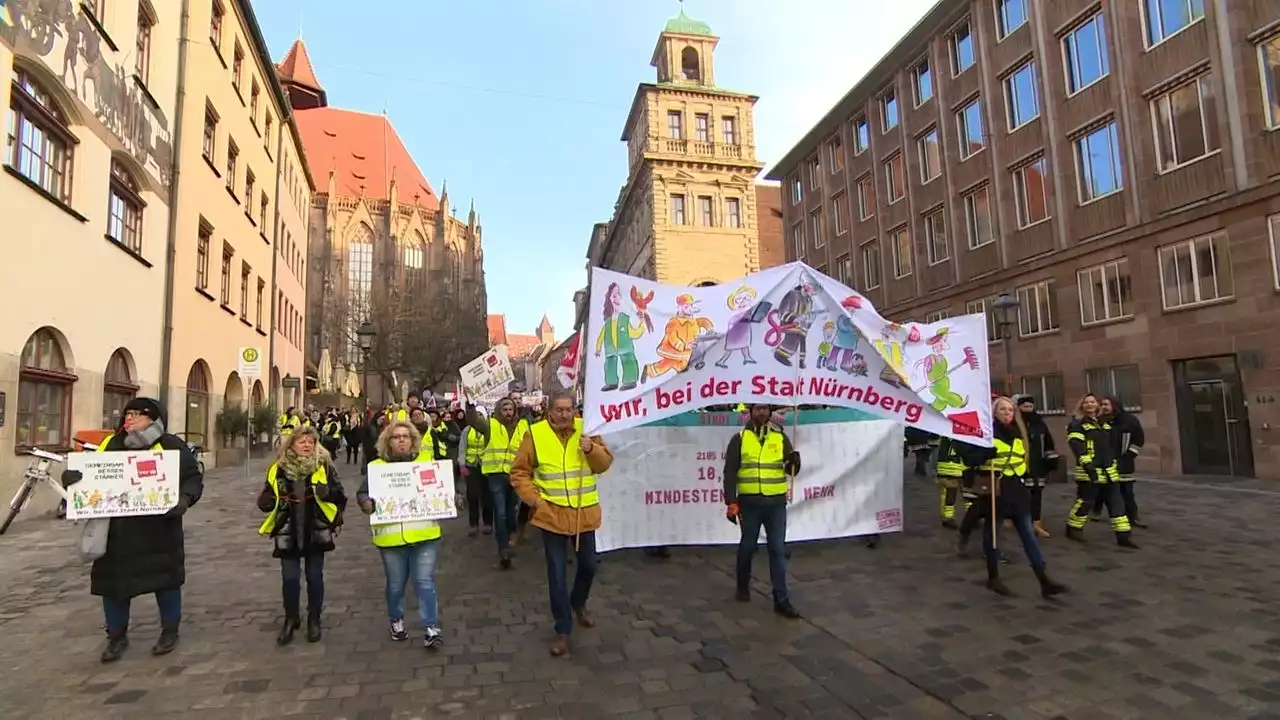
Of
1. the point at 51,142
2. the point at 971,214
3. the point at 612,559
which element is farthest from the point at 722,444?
the point at 971,214

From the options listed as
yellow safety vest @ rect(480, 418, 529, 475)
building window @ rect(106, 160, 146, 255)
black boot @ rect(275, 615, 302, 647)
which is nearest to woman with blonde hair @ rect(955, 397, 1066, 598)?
yellow safety vest @ rect(480, 418, 529, 475)

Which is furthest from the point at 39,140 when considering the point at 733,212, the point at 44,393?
the point at 733,212

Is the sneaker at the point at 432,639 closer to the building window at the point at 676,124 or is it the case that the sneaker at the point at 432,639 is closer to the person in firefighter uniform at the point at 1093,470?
the person in firefighter uniform at the point at 1093,470

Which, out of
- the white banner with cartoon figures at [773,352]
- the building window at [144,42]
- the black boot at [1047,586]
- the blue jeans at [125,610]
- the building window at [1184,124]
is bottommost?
the black boot at [1047,586]

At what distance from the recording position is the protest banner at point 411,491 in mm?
5336

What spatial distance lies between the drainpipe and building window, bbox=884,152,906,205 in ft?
82.2

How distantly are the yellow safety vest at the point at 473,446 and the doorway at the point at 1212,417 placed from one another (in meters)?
16.6

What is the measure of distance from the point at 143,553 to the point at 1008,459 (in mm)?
7159

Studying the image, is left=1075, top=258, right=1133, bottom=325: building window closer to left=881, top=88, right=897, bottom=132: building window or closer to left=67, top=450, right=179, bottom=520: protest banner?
left=881, top=88, right=897, bottom=132: building window

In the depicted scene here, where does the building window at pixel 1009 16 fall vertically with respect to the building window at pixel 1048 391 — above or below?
above

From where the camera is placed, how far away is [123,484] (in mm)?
5098

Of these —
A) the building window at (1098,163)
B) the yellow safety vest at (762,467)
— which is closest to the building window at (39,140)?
the yellow safety vest at (762,467)

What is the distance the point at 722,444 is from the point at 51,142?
1273cm

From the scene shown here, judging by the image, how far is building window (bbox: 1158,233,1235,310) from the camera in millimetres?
16703
